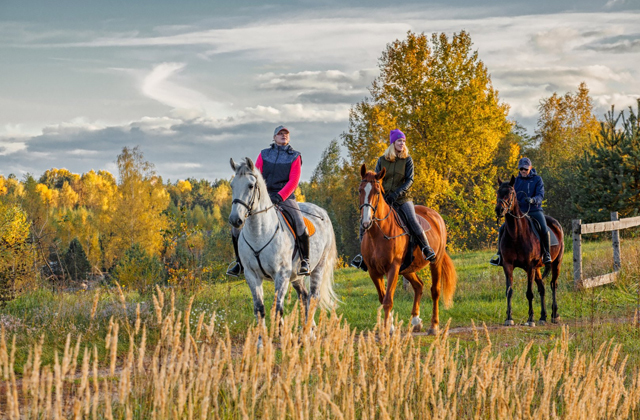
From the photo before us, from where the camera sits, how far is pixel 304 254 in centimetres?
880

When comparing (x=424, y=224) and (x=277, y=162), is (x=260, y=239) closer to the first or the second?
(x=277, y=162)

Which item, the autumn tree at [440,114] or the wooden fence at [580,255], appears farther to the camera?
the autumn tree at [440,114]

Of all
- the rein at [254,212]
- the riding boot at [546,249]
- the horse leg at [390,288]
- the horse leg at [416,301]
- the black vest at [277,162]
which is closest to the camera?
the rein at [254,212]

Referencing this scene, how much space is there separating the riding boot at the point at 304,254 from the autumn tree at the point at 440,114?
14.6 meters

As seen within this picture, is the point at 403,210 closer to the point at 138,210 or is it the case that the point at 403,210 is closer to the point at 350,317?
the point at 350,317

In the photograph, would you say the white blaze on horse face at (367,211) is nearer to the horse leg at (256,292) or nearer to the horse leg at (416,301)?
the horse leg at (256,292)

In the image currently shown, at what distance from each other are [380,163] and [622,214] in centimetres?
1897

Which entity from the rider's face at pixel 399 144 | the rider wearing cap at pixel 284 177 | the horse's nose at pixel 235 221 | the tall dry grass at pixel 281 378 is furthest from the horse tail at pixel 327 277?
the tall dry grass at pixel 281 378

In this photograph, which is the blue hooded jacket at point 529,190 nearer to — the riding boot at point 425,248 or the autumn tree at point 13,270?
the riding boot at point 425,248

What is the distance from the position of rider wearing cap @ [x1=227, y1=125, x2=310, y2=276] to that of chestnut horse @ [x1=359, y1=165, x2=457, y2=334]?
99cm

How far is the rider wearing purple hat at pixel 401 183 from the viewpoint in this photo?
29.7ft

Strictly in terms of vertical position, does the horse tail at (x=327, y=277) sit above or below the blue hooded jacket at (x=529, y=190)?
below

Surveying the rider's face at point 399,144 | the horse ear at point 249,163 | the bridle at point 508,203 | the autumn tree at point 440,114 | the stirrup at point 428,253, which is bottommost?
the stirrup at point 428,253

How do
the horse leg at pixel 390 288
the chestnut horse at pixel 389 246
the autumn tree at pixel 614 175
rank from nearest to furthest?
the chestnut horse at pixel 389 246
the horse leg at pixel 390 288
the autumn tree at pixel 614 175
